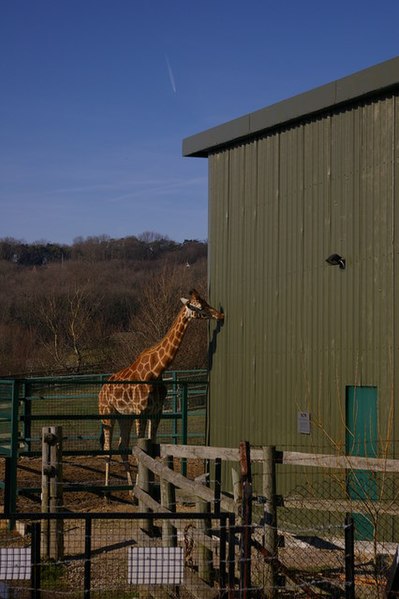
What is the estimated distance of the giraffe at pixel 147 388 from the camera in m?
16.6

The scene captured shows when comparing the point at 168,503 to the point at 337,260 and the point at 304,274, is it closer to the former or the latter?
the point at 337,260

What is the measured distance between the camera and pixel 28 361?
5878 centimetres

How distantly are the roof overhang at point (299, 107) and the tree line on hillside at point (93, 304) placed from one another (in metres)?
24.3

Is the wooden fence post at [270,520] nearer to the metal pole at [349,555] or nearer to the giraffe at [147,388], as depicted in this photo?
the metal pole at [349,555]

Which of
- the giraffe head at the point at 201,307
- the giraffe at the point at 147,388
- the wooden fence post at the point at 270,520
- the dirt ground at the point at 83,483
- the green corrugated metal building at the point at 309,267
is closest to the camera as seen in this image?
the wooden fence post at the point at 270,520

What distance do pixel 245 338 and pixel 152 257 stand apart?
12793 cm

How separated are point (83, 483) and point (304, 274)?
5.08 m

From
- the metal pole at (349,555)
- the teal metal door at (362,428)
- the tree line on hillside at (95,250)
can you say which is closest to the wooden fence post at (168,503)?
the teal metal door at (362,428)

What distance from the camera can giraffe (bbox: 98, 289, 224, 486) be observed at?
1658 centimetres

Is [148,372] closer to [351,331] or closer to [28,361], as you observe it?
[351,331]

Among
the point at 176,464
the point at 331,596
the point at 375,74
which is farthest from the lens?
the point at 176,464

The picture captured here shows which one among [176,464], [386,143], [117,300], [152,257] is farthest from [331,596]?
→ [152,257]

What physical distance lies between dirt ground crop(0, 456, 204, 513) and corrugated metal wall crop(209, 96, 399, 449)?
2.05m

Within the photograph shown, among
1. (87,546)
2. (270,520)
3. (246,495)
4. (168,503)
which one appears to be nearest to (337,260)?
(168,503)
